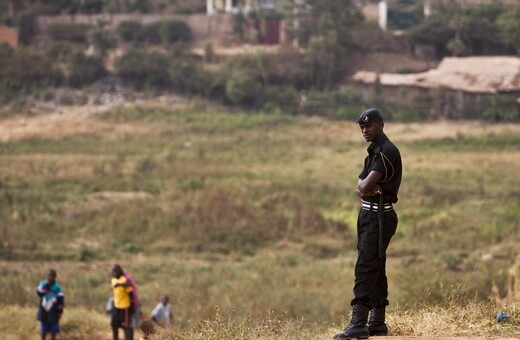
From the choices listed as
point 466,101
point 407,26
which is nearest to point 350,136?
point 466,101

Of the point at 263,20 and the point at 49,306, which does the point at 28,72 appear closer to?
the point at 263,20

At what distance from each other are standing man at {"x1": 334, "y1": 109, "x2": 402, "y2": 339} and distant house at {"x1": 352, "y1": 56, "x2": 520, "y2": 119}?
30.2m

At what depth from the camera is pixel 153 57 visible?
39.6 m

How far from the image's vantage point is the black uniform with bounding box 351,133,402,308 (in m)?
5.64

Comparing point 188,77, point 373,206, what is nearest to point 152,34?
point 188,77

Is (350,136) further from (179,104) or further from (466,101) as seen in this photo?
(179,104)

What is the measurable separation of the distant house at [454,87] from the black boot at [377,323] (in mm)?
30030

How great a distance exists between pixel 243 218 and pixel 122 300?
1048cm

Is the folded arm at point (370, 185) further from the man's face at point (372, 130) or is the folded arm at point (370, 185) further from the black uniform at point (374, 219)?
the man's face at point (372, 130)

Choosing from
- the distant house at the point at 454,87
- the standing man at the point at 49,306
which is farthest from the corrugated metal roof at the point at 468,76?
the standing man at the point at 49,306

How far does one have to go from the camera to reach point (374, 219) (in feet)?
18.5

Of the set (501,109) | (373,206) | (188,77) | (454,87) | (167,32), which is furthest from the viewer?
(167,32)

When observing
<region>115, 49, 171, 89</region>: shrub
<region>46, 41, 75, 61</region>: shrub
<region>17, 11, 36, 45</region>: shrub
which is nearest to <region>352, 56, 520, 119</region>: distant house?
<region>115, 49, 171, 89</region>: shrub

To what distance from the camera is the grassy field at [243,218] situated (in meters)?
10.9
